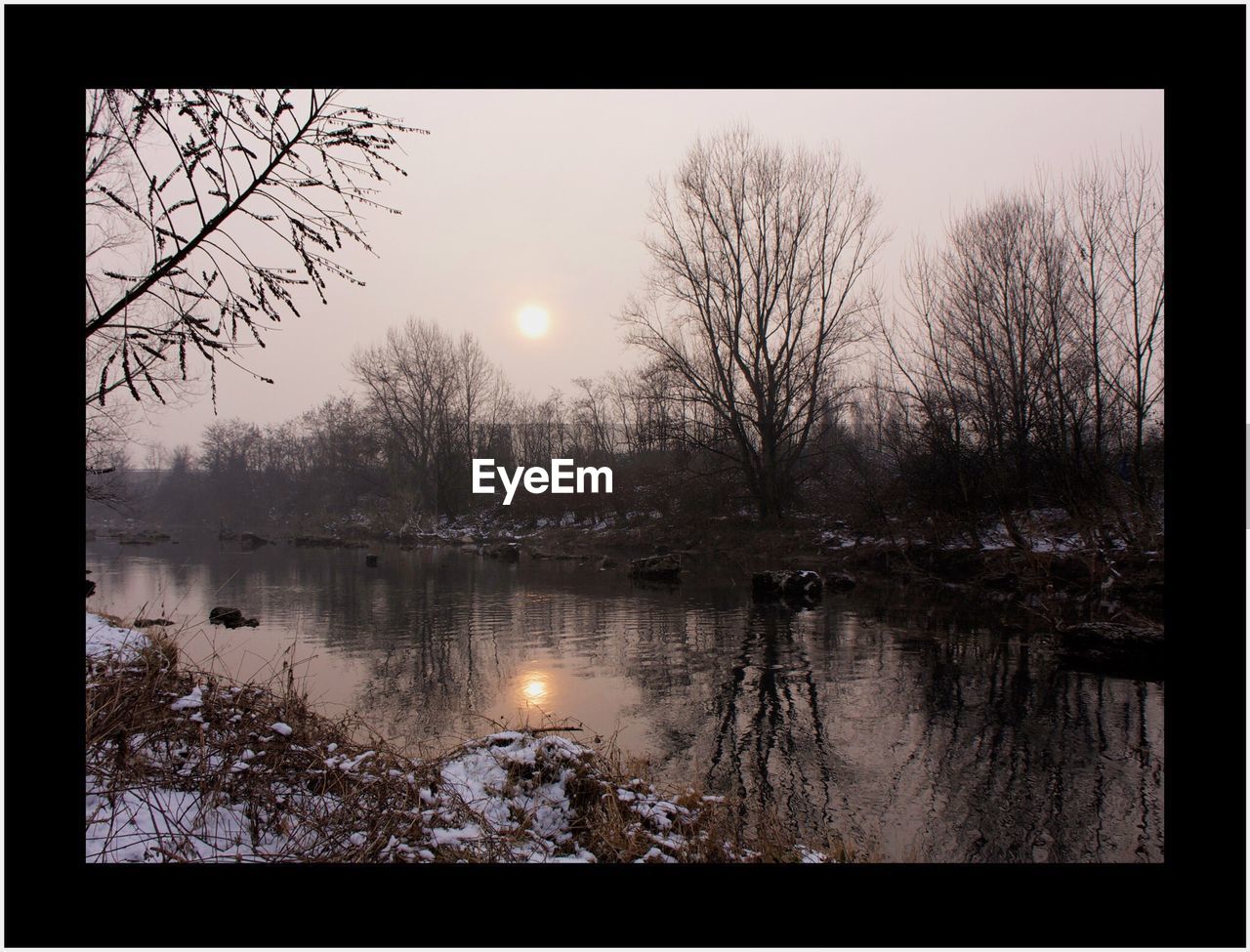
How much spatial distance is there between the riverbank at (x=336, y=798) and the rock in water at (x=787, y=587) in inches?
388

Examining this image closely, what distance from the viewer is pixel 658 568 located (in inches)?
714

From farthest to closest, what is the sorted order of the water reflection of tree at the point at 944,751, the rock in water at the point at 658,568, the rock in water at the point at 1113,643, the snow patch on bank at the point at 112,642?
the rock in water at the point at 658,568 → the rock in water at the point at 1113,643 → the snow patch on bank at the point at 112,642 → the water reflection of tree at the point at 944,751

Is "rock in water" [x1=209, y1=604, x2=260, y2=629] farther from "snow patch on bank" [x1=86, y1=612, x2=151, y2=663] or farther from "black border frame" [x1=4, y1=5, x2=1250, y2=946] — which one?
"black border frame" [x1=4, y1=5, x2=1250, y2=946]

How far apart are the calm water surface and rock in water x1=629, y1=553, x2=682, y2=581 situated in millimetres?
2252

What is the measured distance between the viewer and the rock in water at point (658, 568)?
59.3ft

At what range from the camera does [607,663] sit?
934 centimetres

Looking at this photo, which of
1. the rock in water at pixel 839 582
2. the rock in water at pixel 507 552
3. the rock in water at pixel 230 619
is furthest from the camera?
the rock in water at pixel 507 552

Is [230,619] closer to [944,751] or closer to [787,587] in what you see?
[787,587]

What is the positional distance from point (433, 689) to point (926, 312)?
18086 millimetres

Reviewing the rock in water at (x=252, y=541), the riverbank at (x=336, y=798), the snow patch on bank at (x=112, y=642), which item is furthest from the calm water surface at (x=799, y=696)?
the rock in water at (x=252, y=541)

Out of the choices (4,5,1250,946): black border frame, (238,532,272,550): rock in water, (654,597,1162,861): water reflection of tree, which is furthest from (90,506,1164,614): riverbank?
(4,5,1250,946): black border frame

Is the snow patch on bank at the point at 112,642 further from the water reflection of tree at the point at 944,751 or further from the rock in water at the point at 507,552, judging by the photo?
the rock in water at the point at 507,552

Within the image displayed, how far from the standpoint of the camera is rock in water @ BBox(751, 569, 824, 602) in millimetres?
14562
